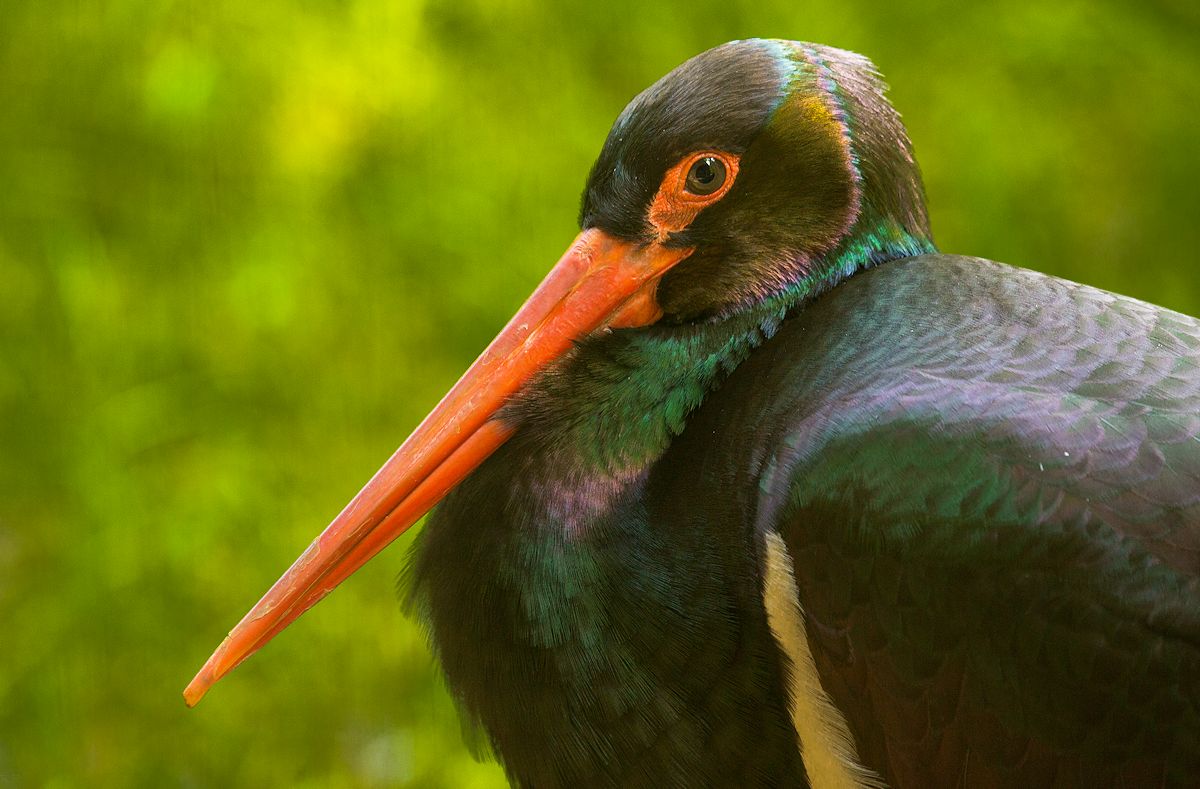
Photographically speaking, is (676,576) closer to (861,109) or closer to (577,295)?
(577,295)

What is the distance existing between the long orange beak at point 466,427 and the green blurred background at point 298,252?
3.68 ft

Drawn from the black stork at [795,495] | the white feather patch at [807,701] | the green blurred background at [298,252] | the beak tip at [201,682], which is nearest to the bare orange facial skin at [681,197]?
the black stork at [795,495]

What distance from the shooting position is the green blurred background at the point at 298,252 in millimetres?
2520

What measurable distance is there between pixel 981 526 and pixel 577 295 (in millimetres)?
498

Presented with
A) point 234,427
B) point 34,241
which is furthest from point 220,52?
point 234,427

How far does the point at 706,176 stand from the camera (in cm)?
142

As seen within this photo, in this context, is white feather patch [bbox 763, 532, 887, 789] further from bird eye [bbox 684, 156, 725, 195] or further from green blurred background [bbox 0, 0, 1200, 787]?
green blurred background [bbox 0, 0, 1200, 787]

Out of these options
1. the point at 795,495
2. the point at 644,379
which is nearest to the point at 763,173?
the point at 644,379

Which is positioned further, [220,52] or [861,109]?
[220,52]

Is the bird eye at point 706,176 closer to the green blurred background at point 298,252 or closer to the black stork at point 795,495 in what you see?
the black stork at point 795,495

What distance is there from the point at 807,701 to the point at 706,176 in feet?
1.66

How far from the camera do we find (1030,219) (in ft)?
8.52

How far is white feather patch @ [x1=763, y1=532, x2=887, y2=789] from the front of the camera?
124cm

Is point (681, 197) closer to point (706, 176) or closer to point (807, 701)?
point (706, 176)
